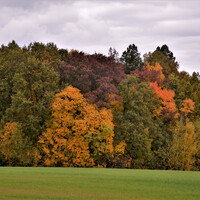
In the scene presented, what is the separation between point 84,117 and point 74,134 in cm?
242

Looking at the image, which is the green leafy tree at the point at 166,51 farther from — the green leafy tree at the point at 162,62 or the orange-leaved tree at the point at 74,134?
the orange-leaved tree at the point at 74,134

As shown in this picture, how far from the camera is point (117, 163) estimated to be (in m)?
55.7

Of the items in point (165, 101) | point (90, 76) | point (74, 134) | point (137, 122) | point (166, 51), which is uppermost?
point (166, 51)

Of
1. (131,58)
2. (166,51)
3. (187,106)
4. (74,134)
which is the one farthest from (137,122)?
(166,51)

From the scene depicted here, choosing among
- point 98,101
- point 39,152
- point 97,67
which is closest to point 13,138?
point 39,152

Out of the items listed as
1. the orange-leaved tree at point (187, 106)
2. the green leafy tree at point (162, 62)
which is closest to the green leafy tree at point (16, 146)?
the orange-leaved tree at point (187, 106)

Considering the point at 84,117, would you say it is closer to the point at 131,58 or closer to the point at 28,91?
the point at 28,91

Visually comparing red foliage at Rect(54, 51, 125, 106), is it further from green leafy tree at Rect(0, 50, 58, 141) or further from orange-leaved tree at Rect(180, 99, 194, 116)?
orange-leaved tree at Rect(180, 99, 194, 116)

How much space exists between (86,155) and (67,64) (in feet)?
44.6

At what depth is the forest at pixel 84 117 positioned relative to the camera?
173 ft

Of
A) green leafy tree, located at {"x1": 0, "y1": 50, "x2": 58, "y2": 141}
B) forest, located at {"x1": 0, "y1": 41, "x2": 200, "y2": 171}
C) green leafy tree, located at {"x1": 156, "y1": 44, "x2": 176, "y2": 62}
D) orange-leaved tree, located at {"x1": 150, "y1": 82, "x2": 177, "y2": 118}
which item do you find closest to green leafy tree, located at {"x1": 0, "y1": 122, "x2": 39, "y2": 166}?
forest, located at {"x1": 0, "y1": 41, "x2": 200, "y2": 171}

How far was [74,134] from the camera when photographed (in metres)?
53.0

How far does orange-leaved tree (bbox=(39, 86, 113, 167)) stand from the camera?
52.3 m

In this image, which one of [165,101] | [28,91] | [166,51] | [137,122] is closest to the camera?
[28,91]
